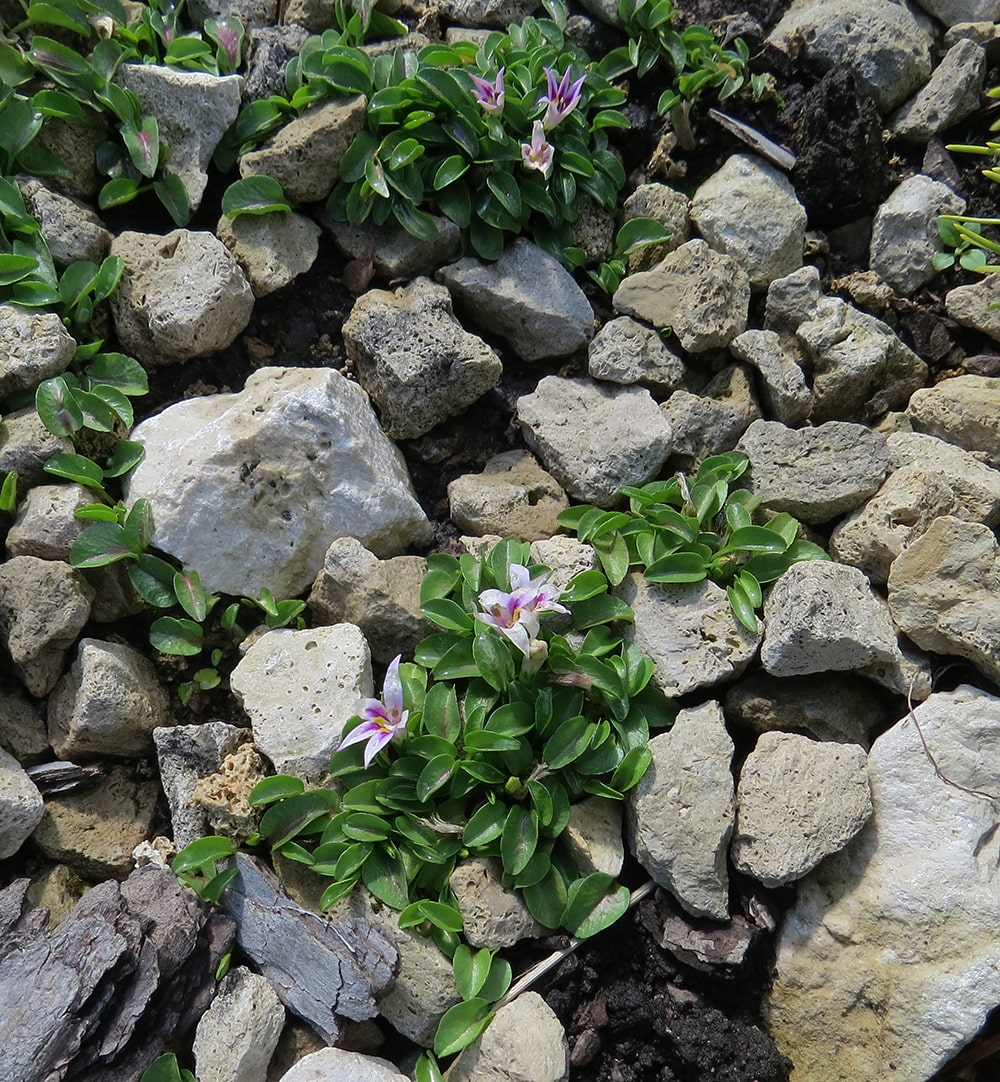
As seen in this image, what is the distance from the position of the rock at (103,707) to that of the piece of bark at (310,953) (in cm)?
56

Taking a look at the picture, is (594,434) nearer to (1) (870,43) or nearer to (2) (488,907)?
(2) (488,907)

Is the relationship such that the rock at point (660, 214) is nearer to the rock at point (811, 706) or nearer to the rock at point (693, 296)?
the rock at point (693, 296)

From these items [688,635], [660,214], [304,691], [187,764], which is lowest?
[187,764]

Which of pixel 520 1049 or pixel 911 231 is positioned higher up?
pixel 911 231

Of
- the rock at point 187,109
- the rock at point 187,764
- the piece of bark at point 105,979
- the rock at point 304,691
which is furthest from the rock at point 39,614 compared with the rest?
the rock at point 187,109

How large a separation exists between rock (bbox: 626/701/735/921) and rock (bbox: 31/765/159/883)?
1.54 m

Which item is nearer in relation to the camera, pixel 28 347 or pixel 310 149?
pixel 28 347

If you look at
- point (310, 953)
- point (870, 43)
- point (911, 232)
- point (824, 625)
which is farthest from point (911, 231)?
point (310, 953)

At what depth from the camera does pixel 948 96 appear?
12.5 ft

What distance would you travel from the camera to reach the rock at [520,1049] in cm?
251

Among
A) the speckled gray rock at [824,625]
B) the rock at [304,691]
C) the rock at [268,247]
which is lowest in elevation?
the rock at [304,691]

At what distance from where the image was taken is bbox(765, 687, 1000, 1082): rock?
8.38 ft

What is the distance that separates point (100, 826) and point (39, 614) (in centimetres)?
68

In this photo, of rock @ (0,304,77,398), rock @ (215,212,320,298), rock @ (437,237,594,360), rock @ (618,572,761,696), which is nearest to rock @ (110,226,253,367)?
rock @ (215,212,320,298)
